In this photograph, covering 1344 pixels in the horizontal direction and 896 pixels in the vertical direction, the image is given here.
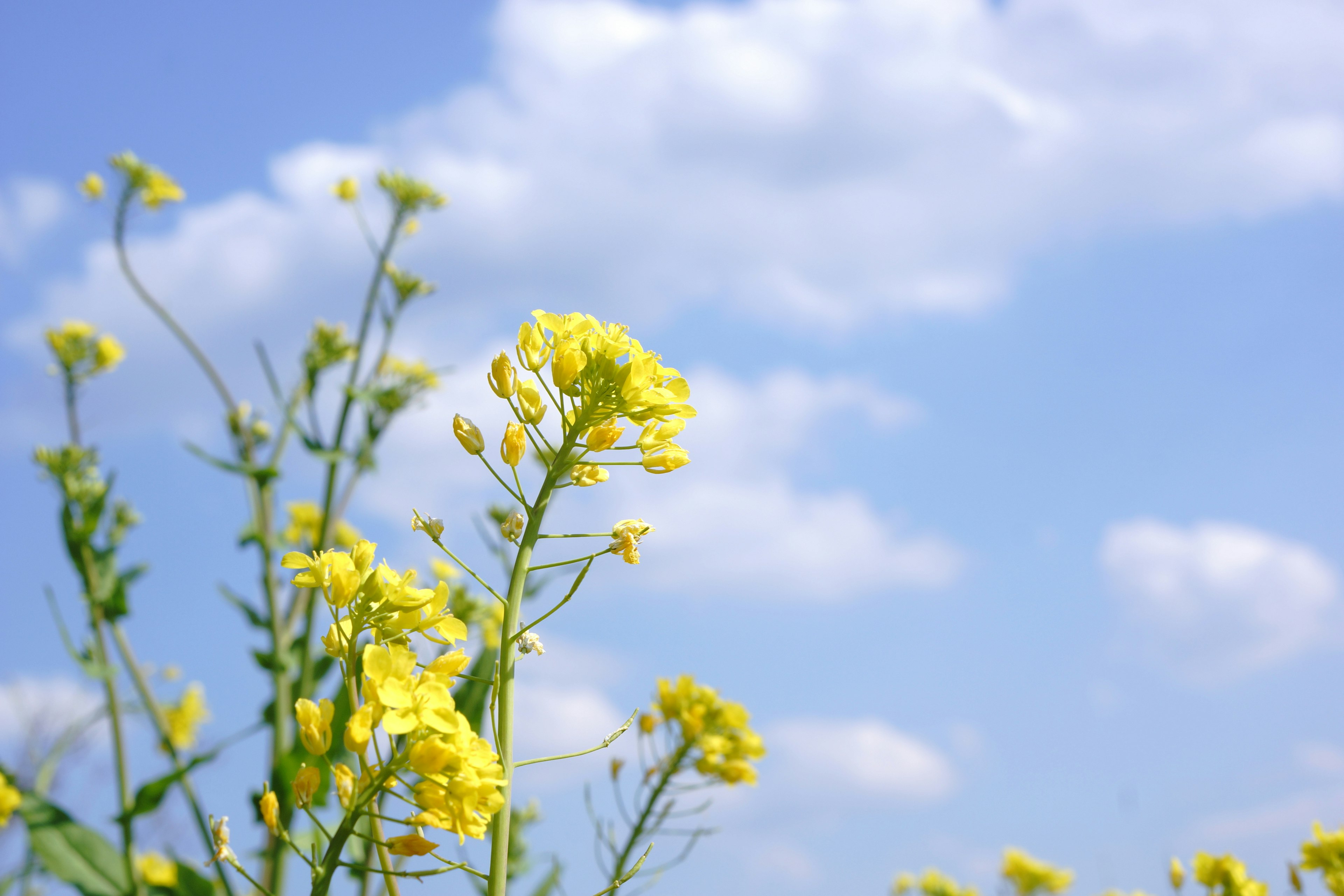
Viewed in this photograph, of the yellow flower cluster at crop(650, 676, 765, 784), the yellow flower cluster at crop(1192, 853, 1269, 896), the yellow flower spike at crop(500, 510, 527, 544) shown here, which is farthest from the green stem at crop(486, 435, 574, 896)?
the yellow flower cluster at crop(1192, 853, 1269, 896)

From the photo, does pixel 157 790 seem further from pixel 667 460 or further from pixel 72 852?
pixel 667 460

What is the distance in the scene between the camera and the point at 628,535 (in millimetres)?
1219

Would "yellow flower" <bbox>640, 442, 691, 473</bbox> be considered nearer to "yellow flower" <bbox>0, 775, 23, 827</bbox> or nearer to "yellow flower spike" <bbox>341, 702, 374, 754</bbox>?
"yellow flower spike" <bbox>341, 702, 374, 754</bbox>

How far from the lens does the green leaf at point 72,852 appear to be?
271 centimetres

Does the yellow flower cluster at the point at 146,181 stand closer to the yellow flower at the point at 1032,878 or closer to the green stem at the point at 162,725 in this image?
the green stem at the point at 162,725

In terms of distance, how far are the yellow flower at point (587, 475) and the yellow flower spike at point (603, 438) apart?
4 cm

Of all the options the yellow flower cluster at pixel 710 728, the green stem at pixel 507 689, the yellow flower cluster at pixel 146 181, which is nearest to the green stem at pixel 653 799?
the yellow flower cluster at pixel 710 728

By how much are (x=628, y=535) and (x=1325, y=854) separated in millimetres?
2568

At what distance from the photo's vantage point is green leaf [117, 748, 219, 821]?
2.68 meters

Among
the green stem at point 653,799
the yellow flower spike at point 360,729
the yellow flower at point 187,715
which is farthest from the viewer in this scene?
the yellow flower at point 187,715

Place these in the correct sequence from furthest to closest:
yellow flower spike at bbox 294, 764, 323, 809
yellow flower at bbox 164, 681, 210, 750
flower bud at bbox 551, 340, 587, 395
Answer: yellow flower at bbox 164, 681, 210, 750 → flower bud at bbox 551, 340, 587, 395 → yellow flower spike at bbox 294, 764, 323, 809

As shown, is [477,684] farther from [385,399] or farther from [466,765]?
[466,765]

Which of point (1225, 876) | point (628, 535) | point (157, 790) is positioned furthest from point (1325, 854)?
point (157, 790)

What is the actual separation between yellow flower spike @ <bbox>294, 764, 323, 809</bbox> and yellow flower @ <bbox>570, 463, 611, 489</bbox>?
Answer: 449 mm
